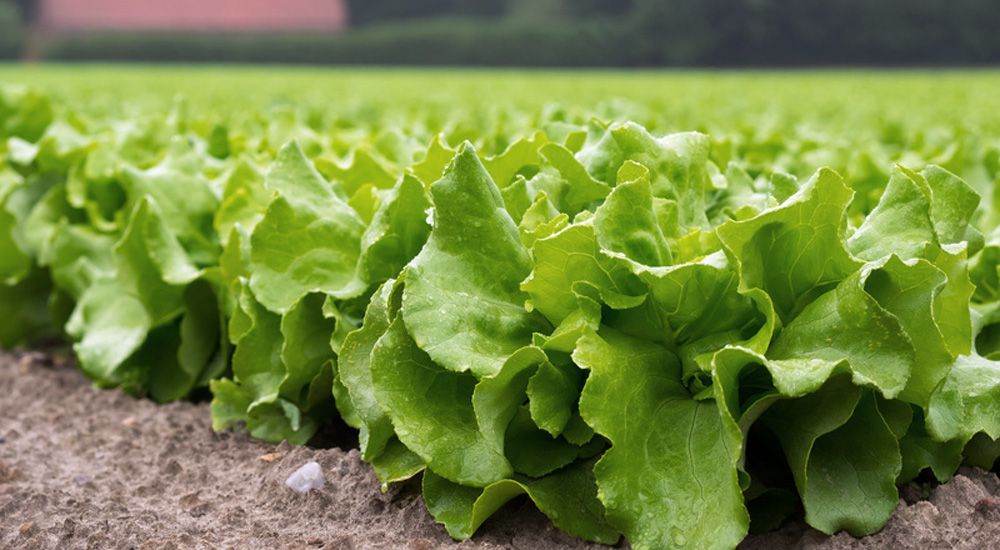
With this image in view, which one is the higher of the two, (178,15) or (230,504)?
(230,504)

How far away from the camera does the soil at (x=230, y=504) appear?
2.42 meters

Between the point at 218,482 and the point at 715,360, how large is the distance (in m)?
1.52

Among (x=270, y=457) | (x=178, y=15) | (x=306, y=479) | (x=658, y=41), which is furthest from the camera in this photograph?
(x=178, y=15)

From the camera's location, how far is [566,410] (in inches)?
94.0

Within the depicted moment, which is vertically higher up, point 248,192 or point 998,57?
point 248,192

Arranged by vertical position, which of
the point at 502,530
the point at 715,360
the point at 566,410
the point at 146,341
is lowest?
the point at 146,341

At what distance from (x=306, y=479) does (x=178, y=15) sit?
6732 centimetres

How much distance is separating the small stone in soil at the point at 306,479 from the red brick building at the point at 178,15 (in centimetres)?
6420

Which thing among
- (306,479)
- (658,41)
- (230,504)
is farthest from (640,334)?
(658,41)

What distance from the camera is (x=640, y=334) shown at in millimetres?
2418

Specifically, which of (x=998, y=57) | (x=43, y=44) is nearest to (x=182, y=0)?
(x=43, y=44)

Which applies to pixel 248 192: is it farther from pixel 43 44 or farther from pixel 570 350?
pixel 43 44

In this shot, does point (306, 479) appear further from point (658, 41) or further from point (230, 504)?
point (658, 41)

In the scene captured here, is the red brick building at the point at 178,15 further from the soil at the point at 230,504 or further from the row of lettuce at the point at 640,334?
the row of lettuce at the point at 640,334
